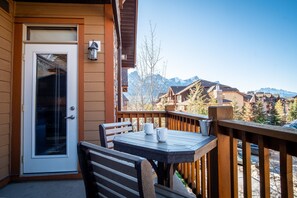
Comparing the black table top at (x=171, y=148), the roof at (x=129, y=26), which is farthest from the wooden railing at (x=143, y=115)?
the roof at (x=129, y=26)

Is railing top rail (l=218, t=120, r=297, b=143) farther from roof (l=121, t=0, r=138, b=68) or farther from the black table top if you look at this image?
roof (l=121, t=0, r=138, b=68)

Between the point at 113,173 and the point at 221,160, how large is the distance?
3.46 feet

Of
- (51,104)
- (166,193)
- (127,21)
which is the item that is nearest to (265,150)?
(166,193)

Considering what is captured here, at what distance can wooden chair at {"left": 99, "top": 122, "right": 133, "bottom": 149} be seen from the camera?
2.07 metres

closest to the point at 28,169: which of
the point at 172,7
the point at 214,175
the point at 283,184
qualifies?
the point at 214,175

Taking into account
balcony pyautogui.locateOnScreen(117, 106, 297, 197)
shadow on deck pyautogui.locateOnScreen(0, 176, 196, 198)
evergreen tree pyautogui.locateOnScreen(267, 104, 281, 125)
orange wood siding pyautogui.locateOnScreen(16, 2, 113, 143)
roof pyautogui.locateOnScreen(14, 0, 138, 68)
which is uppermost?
roof pyautogui.locateOnScreen(14, 0, 138, 68)

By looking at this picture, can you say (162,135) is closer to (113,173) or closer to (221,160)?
(221,160)

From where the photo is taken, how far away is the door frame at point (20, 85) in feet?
9.22

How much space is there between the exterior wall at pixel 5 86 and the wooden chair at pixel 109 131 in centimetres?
156

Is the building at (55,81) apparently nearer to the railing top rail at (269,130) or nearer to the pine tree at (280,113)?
the railing top rail at (269,130)

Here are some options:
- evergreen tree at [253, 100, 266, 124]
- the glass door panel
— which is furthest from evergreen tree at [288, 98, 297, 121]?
the glass door panel

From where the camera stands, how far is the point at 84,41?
3002mm

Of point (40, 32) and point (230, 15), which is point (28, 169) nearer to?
point (40, 32)

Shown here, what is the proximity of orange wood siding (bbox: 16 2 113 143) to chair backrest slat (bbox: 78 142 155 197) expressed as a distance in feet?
6.43
